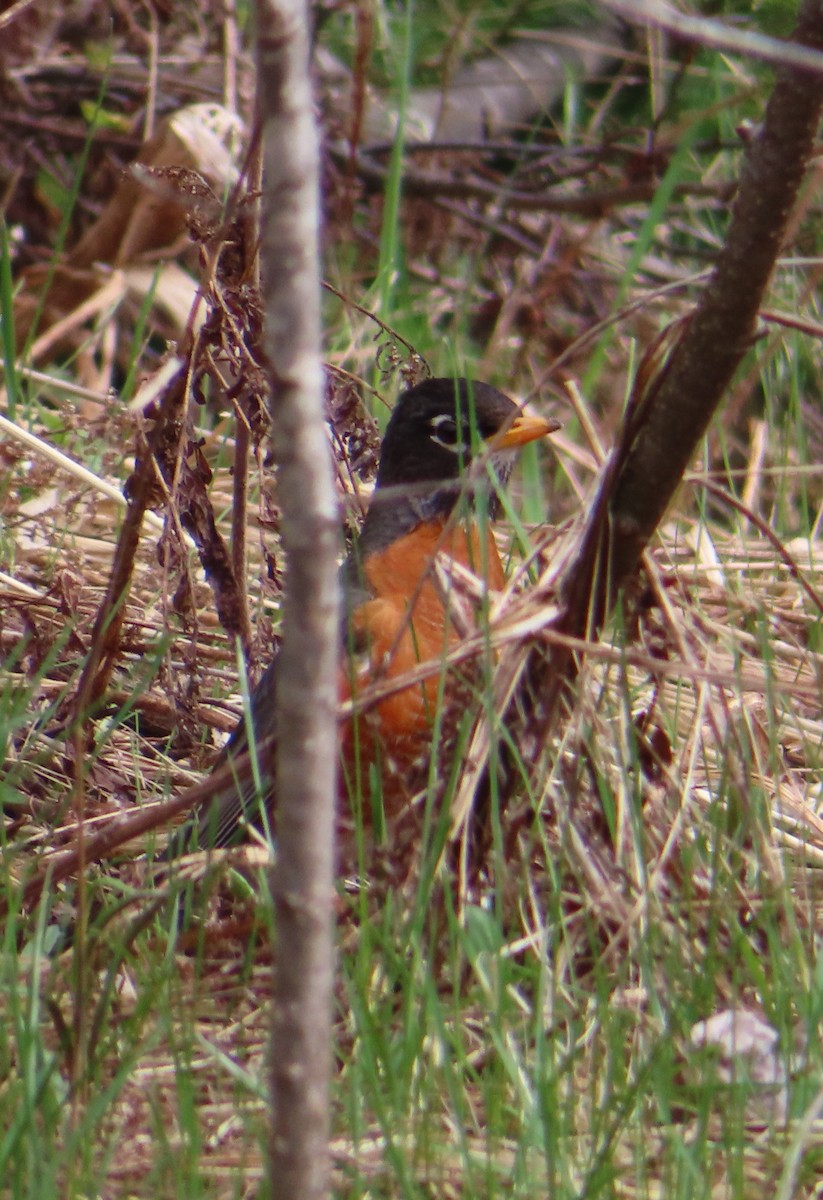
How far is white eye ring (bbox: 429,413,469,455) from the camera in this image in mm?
3355

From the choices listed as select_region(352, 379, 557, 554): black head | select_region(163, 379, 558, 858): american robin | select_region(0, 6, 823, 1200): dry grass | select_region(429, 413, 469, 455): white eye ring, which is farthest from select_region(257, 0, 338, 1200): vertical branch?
select_region(429, 413, 469, 455): white eye ring

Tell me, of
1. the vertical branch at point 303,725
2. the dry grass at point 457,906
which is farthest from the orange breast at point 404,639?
the vertical branch at point 303,725

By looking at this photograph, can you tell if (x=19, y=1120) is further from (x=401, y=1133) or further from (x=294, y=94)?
(x=294, y=94)

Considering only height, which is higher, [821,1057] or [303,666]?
[303,666]

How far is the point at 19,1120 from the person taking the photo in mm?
1631

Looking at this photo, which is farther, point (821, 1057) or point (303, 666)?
point (821, 1057)

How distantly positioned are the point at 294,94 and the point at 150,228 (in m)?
3.88

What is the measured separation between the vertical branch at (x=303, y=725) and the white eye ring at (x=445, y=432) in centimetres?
202

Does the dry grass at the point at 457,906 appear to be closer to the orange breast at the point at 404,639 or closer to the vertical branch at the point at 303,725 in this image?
the orange breast at the point at 404,639

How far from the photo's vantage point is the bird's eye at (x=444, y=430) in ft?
11.0

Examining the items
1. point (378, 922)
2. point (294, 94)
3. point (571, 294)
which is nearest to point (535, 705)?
point (378, 922)

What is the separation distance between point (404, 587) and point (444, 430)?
474 millimetres

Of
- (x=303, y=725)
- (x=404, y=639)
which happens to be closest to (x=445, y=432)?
(x=404, y=639)

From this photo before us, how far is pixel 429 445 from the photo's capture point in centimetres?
343
